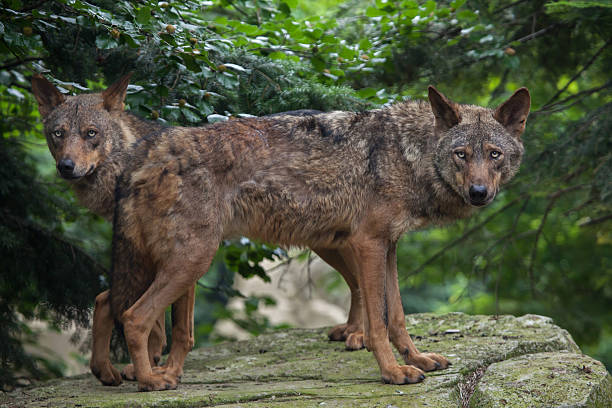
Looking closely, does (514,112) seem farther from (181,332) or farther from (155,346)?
(155,346)

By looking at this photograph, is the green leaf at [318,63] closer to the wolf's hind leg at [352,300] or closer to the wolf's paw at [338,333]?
the wolf's hind leg at [352,300]

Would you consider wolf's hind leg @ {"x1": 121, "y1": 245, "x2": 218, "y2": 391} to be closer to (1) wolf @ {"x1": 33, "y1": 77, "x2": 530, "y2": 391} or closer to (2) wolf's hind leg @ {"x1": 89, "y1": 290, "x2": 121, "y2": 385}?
(1) wolf @ {"x1": 33, "y1": 77, "x2": 530, "y2": 391}

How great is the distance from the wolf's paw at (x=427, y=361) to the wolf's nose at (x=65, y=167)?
3.40 meters

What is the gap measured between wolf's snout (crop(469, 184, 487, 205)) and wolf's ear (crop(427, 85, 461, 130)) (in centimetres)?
70

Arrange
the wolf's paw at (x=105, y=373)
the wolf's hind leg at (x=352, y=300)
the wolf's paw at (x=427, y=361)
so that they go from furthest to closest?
the wolf's hind leg at (x=352, y=300) < the wolf's paw at (x=105, y=373) < the wolf's paw at (x=427, y=361)

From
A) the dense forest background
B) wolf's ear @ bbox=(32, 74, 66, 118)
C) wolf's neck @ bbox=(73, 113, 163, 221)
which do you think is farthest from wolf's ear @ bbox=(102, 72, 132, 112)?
wolf's ear @ bbox=(32, 74, 66, 118)

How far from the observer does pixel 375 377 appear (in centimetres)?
532

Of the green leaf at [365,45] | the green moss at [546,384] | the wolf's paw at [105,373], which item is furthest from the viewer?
the green leaf at [365,45]

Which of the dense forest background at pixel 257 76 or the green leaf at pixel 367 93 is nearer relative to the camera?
the dense forest background at pixel 257 76

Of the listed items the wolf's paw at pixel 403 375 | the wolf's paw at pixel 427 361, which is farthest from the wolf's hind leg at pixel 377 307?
the wolf's paw at pixel 427 361

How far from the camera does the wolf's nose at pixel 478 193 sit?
4910 millimetres

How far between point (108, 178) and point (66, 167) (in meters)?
0.50

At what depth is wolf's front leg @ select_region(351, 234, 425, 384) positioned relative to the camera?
499 cm

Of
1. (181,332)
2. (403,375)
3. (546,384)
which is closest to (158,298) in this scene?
(181,332)
